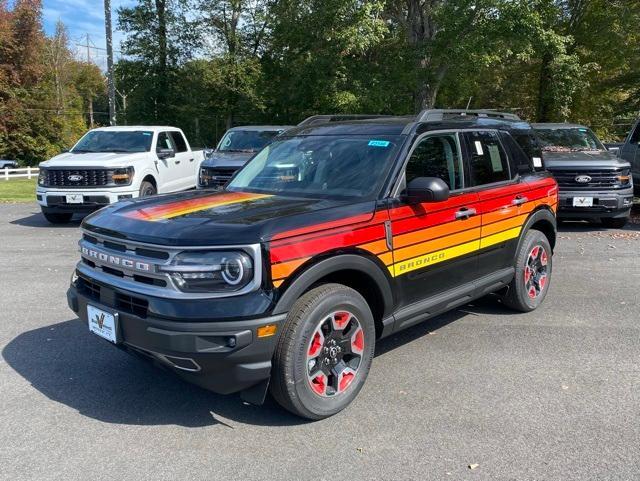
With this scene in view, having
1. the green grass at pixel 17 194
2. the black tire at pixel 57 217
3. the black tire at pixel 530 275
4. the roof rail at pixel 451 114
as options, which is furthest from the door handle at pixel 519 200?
the green grass at pixel 17 194

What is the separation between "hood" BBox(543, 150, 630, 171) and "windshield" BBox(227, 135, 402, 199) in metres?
6.67

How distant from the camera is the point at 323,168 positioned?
172 inches

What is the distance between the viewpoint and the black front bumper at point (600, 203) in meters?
10.1

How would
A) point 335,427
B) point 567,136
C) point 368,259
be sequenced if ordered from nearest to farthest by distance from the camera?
point 335,427 → point 368,259 → point 567,136

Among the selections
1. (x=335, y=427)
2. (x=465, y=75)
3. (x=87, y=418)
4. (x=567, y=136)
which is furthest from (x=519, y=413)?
(x=465, y=75)

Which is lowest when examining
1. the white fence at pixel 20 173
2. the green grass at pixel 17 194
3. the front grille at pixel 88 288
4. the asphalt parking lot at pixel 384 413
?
the asphalt parking lot at pixel 384 413

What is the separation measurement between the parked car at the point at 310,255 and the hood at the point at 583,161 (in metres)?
5.85

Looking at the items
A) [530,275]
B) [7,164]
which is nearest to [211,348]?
[530,275]

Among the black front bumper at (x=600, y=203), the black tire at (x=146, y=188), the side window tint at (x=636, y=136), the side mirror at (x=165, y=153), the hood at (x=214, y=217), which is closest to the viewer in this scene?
the hood at (x=214, y=217)

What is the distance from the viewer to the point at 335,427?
3432 millimetres

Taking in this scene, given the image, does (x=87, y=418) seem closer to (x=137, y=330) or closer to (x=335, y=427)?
(x=137, y=330)

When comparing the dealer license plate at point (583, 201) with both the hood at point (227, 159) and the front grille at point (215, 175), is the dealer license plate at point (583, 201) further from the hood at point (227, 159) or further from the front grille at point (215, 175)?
the front grille at point (215, 175)

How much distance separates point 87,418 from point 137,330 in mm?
797

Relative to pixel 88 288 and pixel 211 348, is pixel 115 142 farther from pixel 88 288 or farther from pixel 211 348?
pixel 211 348
